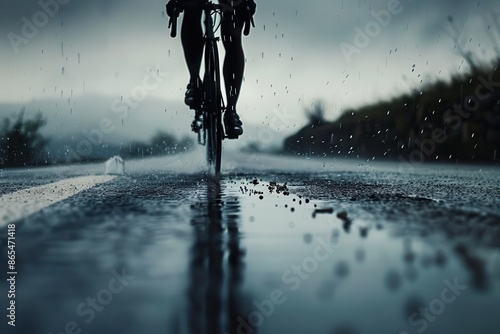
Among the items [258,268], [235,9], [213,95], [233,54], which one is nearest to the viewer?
[258,268]

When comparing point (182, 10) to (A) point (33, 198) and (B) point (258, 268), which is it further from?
(B) point (258, 268)

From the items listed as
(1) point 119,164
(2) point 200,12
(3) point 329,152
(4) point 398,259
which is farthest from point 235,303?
(3) point 329,152

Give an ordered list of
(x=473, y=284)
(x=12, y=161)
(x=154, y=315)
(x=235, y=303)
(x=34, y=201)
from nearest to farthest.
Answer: (x=154, y=315) → (x=235, y=303) → (x=473, y=284) → (x=34, y=201) → (x=12, y=161)

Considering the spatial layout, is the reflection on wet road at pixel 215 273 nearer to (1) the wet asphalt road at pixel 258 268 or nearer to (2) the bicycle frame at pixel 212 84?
(1) the wet asphalt road at pixel 258 268

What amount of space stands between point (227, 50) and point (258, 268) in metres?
6.53

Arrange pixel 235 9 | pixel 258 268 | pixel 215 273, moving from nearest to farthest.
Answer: pixel 215 273 → pixel 258 268 → pixel 235 9

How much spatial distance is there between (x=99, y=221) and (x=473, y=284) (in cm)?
309

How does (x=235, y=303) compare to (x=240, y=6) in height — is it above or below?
below

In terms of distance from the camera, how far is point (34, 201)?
295 inches

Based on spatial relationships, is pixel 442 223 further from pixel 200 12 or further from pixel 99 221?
pixel 200 12

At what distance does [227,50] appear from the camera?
9.88m

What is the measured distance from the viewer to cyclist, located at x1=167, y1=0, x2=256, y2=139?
9539 millimetres

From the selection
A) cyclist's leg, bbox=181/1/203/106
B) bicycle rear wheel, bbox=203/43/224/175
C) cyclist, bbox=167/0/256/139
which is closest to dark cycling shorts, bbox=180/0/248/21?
cyclist, bbox=167/0/256/139

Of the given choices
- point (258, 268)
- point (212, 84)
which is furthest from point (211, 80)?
point (258, 268)
